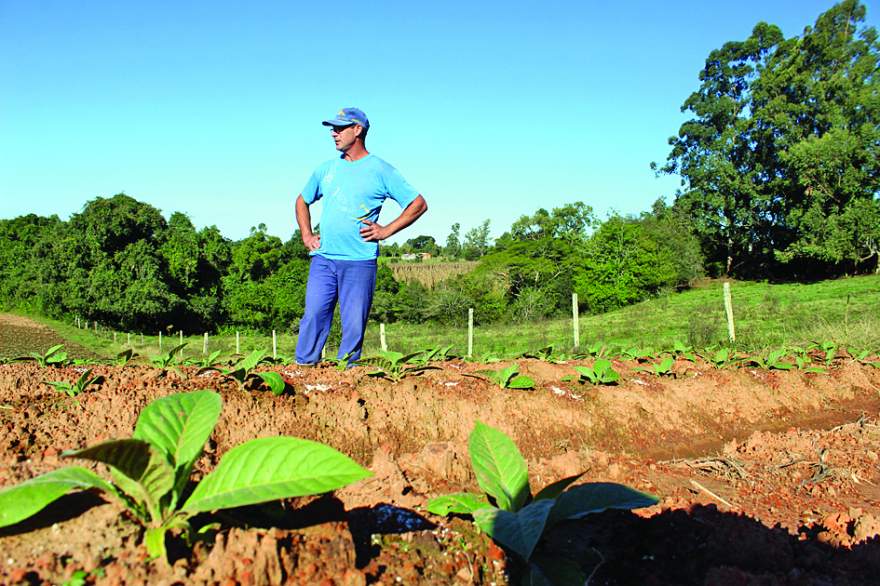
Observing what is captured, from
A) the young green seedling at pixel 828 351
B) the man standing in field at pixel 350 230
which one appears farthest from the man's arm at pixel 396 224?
the young green seedling at pixel 828 351

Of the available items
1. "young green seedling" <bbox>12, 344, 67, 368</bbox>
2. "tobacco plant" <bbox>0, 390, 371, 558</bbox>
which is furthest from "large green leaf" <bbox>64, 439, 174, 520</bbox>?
"young green seedling" <bbox>12, 344, 67, 368</bbox>

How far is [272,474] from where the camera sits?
1212 mm

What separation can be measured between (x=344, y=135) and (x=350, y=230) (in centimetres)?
72

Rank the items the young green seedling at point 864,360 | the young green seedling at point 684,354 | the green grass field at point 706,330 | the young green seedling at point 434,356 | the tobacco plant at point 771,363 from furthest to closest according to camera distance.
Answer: the green grass field at point 706,330
the young green seedling at point 864,360
the young green seedling at point 684,354
the tobacco plant at point 771,363
the young green seedling at point 434,356

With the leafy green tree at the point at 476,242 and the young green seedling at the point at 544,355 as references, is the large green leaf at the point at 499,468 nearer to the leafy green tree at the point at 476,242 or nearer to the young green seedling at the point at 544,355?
the young green seedling at the point at 544,355

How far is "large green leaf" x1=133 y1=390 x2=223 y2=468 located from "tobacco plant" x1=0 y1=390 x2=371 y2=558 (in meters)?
0.06

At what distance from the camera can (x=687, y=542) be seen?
171cm

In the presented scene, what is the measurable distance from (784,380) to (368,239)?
11.7 ft

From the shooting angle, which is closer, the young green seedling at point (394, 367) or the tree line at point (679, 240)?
the young green seedling at point (394, 367)

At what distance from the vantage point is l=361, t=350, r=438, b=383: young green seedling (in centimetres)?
328

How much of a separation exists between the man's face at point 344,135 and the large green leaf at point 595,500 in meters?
3.68

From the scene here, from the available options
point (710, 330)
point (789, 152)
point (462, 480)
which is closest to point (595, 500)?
point (462, 480)

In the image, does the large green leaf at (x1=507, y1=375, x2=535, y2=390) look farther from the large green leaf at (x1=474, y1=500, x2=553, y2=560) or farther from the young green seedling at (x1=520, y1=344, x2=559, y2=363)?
the large green leaf at (x1=474, y1=500, x2=553, y2=560)

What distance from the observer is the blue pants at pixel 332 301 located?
454 centimetres
